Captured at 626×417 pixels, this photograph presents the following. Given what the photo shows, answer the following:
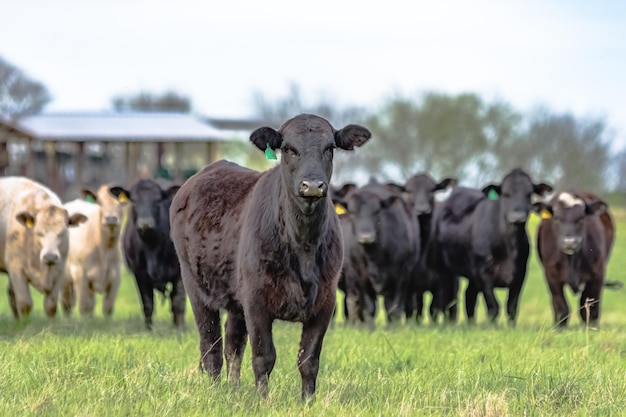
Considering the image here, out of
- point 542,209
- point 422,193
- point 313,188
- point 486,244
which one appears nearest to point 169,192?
point 422,193

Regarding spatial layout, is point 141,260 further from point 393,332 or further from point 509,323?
point 509,323

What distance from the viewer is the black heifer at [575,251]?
13.6 meters

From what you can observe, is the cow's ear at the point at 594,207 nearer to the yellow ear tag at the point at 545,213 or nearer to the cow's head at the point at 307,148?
the yellow ear tag at the point at 545,213

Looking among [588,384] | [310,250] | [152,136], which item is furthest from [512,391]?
[152,136]

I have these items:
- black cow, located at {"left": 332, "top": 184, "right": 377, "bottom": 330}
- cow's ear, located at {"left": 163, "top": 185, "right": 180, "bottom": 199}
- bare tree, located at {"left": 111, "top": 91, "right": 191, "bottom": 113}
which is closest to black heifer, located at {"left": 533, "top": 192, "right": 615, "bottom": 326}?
black cow, located at {"left": 332, "top": 184, "right": 377, "bottom": 330}

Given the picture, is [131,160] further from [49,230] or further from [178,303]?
[178,303]

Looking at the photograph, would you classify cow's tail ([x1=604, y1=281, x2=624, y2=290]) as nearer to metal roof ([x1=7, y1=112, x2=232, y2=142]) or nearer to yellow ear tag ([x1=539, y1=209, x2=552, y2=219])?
yellow ear tag ([x1=539, y1=209, x2=552, y2=219])

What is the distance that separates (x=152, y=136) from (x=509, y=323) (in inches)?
1132

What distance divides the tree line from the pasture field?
174 ft

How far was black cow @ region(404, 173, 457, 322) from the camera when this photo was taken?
1505cm

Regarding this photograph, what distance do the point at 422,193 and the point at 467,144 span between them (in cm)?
4865

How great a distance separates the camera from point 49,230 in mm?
12734

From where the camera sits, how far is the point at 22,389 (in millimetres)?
6484

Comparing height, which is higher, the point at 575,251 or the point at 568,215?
the point at 568,215
